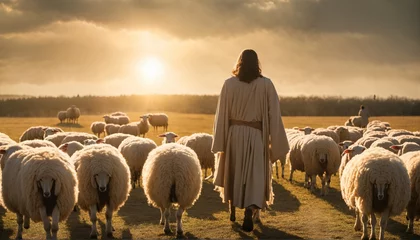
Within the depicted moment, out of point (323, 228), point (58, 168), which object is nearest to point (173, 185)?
point (58, 168)

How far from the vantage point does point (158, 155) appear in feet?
32.6

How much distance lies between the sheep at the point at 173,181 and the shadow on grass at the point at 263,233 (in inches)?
42.6

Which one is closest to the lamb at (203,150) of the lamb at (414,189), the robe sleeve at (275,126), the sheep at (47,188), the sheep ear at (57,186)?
the robe sleeve at (275,126)

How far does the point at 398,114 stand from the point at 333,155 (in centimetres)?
7202

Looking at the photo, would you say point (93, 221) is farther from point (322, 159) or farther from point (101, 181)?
point (322, 159)

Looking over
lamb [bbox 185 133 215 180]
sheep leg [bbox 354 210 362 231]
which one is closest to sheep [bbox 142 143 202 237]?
sheep leg [bbox 354 210 362 231]

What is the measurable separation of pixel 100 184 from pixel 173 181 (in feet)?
4.33

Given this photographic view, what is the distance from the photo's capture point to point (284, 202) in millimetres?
13406

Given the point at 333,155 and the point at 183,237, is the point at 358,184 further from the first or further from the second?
the point at 333,155

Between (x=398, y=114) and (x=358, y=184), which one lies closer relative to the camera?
(x=358, y=184)

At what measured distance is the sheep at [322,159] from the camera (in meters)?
14.8

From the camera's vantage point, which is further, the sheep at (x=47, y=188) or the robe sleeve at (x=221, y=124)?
the robe sleeve at (x=221, y=124)

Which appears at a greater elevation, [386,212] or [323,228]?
A: [386,212]

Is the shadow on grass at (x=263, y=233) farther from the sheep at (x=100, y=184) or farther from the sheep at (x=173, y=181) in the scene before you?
the sheep at (x=100, y=184)
